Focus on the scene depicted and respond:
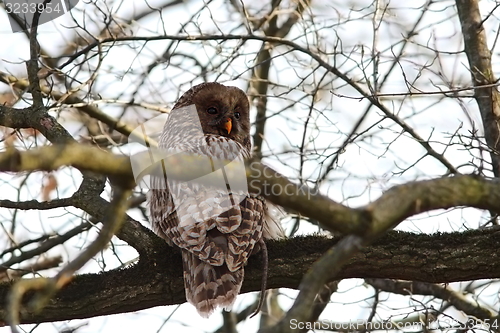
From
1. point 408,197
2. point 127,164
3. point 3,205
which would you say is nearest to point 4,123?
point 3,205

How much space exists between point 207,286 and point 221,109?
2.61 metres

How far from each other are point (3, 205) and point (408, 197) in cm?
280

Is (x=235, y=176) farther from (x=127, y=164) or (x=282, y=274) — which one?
(x=282, y=274)

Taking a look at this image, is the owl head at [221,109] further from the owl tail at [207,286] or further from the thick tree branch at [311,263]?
the thick tree branch at [311,263]

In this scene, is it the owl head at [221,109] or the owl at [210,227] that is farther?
the owl head at [221,109]

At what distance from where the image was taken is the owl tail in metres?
4.62

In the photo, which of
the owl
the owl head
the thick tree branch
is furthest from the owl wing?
the owl head

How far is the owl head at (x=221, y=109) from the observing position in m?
6.80

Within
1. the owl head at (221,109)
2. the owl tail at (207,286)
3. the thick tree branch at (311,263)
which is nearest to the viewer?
the thick tree branch at (311,263)

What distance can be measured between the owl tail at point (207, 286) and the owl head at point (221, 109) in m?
2.18

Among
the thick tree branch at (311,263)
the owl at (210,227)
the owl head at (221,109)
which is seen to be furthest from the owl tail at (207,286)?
the owl head at (221,109)

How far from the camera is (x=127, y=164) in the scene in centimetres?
281

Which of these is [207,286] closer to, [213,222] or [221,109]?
[213,222]

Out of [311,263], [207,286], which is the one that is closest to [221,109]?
[207,286]
